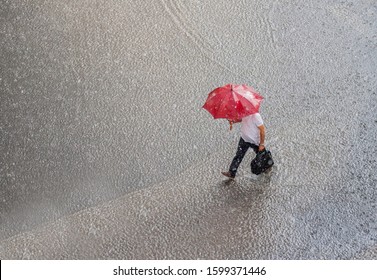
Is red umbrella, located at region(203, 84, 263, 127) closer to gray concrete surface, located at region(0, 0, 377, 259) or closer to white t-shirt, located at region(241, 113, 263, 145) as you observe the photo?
white t-shirt, located at region(241, 113, 263, 145)

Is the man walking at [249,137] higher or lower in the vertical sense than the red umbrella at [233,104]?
lower

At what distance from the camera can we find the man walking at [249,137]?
5898mm

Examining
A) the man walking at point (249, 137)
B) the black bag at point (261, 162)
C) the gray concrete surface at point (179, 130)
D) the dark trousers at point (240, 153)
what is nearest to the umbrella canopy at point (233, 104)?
the man walking at point (249, 137)

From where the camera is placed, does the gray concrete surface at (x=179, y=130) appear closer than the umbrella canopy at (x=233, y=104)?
No

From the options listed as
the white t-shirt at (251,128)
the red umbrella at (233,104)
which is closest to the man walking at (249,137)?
the white t-shirt at (251,128)

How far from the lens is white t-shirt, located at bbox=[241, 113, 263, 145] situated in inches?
231

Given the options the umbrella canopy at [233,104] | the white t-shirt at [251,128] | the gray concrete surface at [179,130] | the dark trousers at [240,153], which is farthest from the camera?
the dark trousers at [240,153]

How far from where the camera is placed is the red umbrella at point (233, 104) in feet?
18.7

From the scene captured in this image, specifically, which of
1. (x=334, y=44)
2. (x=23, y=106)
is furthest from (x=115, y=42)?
(x=334, y=44)

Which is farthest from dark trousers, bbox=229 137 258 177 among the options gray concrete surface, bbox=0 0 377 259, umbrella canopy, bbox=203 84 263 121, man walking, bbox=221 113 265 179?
umbrella canopy, bbox=203 84 263 121

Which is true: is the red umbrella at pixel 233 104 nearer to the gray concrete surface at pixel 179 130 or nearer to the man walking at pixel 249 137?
the man walking at pixel 249 137

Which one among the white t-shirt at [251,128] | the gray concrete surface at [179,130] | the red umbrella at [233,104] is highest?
the red umbrella at [233,104]

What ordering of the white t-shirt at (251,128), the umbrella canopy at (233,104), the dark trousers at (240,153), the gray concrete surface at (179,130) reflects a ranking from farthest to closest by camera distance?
the dark trousers at (240,153) < the gray concrete surface at (179,130) < the white t-shirt at (251,128) < the umbrella canopy at (233,104)

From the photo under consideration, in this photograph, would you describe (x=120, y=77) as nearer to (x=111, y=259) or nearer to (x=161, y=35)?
(x=161, y=35)
